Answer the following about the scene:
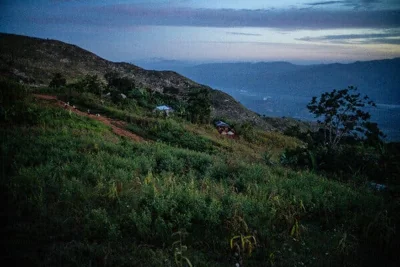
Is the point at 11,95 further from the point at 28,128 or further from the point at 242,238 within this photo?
the point at 242,238

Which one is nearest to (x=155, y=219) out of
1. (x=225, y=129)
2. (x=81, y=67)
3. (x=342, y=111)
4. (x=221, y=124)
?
(x=225, y=129)

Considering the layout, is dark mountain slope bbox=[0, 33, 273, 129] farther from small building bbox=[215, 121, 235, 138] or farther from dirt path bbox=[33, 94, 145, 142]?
dirt path bbox=[33, 94, 145, 142]

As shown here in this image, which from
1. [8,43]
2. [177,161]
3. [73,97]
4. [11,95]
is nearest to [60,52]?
[8,43]

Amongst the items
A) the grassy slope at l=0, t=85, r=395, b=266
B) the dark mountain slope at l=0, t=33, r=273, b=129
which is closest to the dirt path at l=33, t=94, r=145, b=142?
the grassy slope at l=0, t=85, r=395, b=266

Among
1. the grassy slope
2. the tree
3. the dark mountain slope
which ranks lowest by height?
the grassy slope

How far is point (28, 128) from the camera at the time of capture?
10.1m

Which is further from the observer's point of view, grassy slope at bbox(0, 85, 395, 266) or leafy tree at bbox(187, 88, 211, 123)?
leafy tree at bbox(187, 88, 211, 123)

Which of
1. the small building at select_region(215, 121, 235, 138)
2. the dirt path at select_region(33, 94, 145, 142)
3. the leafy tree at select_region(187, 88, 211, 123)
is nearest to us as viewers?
the dirt path at select_region(33, 94, 145, 142)

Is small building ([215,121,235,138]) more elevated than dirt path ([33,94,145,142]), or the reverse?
dirt path ([33,94,145,142])

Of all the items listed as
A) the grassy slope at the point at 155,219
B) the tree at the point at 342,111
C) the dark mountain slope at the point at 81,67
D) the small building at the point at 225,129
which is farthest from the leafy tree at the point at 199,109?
the grassy slope at the point at 155,219

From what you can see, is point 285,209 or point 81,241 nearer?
point 81,241

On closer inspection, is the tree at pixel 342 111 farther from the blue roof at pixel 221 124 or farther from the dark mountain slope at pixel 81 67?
the dark mountain slope at pixel 81 67

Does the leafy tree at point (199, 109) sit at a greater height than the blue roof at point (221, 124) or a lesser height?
greater

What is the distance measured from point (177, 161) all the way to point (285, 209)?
4.46 meters
